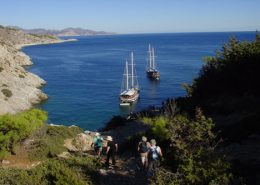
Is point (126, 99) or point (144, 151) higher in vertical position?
point (144, 151)

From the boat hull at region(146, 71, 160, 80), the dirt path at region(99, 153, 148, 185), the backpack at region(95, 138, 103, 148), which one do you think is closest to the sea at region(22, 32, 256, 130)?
the boat hull at region(146, 71, 160, 80)

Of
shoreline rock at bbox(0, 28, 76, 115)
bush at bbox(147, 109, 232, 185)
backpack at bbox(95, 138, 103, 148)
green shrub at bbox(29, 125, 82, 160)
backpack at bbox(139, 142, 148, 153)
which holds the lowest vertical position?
shoreline rock at bbox(0, 28, 76, 115)

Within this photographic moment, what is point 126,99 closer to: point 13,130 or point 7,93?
point 7,93

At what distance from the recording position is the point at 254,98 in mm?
24000

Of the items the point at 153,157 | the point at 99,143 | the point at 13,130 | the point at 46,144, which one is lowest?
the point at 46,144

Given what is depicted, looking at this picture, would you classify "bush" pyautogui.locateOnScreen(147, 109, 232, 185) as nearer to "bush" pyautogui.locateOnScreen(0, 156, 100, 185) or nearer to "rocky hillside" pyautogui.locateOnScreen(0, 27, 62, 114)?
"bush" pyautogui.locateOnScreen(0, 156, 100, 185)

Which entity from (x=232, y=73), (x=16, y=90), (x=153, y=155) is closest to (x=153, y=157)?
(x=153, y=155)

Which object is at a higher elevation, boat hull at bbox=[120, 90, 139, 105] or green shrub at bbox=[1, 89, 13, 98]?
green shrub at bbox=[1, 89, 13, 98]

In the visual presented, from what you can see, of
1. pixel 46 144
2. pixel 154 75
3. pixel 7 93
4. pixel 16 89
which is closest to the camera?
pixel 46 144

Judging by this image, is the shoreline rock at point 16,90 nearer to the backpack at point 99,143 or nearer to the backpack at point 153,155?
the backpack at point 99,143

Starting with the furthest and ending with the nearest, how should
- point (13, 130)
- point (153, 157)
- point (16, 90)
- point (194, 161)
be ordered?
point (16, 90), point (13, 130), point (153, 157), point (194, 161)

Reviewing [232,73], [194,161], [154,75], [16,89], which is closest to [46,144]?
Answer: [194,161]

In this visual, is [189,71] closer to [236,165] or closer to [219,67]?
[219,67]

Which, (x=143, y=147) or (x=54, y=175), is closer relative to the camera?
(x=54, y=175)
